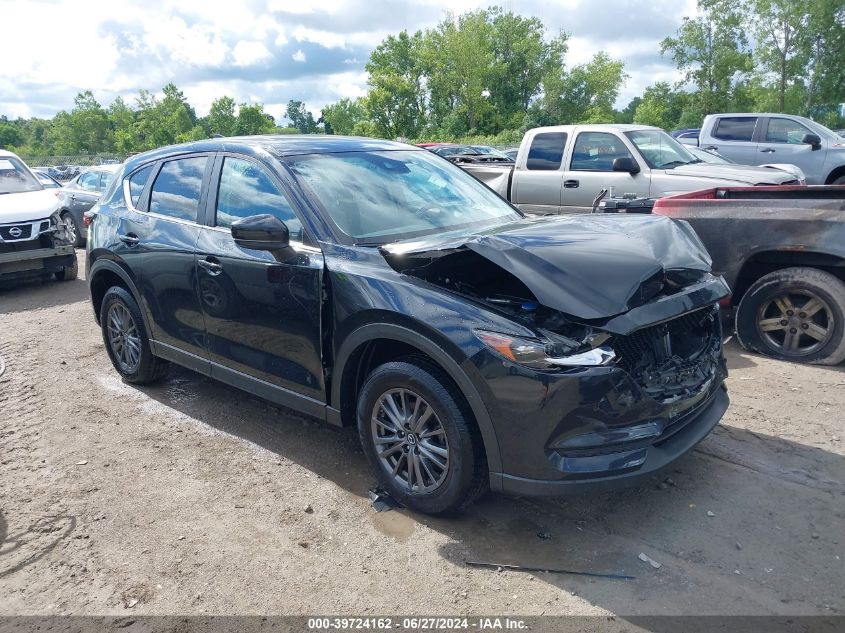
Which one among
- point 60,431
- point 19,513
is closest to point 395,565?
point 19,513

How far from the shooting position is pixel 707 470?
150 inches

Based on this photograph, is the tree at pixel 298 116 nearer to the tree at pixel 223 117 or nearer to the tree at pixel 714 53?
the tree at pixel 223 117

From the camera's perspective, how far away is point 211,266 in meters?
4.25

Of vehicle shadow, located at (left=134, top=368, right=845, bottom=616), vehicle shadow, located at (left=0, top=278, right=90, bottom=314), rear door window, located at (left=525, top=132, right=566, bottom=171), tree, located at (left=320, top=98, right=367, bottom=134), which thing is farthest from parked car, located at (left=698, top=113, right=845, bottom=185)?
tree, located at (left=320, top=98, right=367, bottom=134)

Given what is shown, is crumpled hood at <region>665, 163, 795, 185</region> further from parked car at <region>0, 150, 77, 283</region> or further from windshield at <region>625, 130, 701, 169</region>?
parked car at <region>0, 150, 77, 283</region>

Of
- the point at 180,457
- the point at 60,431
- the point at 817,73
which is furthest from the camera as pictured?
the point at 817,73

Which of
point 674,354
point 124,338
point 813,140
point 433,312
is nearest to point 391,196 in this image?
point 433,312

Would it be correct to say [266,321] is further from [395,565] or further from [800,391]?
[800,391]

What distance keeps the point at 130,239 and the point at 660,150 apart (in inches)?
288

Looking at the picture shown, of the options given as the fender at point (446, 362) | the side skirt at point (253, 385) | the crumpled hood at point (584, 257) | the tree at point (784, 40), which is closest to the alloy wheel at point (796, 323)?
the crumpled hood at point (584, 257)

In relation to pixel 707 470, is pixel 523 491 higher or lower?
higher

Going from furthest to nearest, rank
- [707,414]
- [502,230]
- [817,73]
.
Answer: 1. [817,73]
2. [502,230]
3. [707,414]

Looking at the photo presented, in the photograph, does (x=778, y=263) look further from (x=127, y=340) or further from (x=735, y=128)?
(x=735, y=128)

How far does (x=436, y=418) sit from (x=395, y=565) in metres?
0.71
